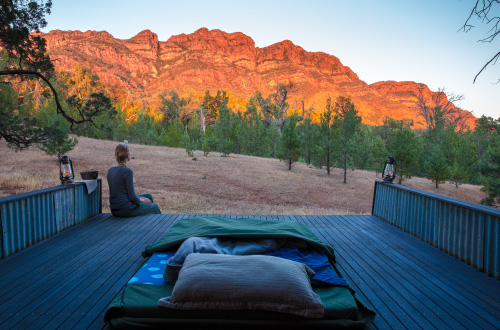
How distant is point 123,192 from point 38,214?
1154mm

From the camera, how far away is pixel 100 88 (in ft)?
107

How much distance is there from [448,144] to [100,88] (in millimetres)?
36255

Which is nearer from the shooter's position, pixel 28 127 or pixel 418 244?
pixel 418 244

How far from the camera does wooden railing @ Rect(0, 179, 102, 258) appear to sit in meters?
2.62

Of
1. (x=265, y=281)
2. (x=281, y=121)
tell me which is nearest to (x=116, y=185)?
(x=265, y=281)

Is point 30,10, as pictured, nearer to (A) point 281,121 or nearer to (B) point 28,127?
(B) point 28,127

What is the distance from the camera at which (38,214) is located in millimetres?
3031

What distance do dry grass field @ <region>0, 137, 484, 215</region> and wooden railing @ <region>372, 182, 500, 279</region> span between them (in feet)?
12.3

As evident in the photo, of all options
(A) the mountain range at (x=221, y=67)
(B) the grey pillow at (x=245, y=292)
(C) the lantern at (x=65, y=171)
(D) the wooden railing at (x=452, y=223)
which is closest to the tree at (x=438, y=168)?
(D) the wooden railing at (x=452, y=223)

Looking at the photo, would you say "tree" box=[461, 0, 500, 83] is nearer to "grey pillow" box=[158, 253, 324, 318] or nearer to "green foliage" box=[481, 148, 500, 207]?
"grey pillow" box=[158, 253, 324, 318]

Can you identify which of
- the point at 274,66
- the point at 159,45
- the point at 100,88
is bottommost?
the point at 100,88

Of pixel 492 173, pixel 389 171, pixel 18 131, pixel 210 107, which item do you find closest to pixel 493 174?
pixel 492 173

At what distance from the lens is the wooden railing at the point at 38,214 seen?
8.59ft

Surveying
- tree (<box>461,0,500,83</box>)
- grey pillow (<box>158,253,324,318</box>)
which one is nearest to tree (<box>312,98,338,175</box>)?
tree (<box>461,0,500,83</box>)
